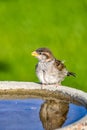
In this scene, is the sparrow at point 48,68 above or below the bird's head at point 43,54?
below

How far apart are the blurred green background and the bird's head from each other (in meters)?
2.24

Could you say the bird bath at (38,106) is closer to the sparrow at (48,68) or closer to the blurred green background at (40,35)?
the sparrow at (48,68)

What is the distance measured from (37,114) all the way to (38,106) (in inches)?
10.6

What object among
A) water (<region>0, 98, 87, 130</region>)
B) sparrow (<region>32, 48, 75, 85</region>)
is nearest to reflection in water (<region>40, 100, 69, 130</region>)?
water (<region>0, 98, 87, 130</region>)

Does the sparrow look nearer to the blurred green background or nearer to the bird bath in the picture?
the bird bath

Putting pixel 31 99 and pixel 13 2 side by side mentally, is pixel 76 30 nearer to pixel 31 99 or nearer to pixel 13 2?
pixel 13 2

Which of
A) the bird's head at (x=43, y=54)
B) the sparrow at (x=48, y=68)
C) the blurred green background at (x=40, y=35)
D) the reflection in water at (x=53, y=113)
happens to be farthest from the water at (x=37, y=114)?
the blurred green background at (x=40, y=35)

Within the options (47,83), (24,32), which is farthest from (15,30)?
(47,83)

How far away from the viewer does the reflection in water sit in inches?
239

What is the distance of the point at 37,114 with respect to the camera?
6.50 metres

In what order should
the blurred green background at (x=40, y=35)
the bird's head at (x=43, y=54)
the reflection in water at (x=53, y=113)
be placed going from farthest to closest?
the blurred green background at (x=40, y=35) < the bird's head at (x=43, y=54) < the reflection in water at (x=53, y=113)

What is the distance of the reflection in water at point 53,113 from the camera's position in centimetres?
606

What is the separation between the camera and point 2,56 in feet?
35.2

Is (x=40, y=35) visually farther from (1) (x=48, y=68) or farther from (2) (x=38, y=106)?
(2) (x=38, y=106)
